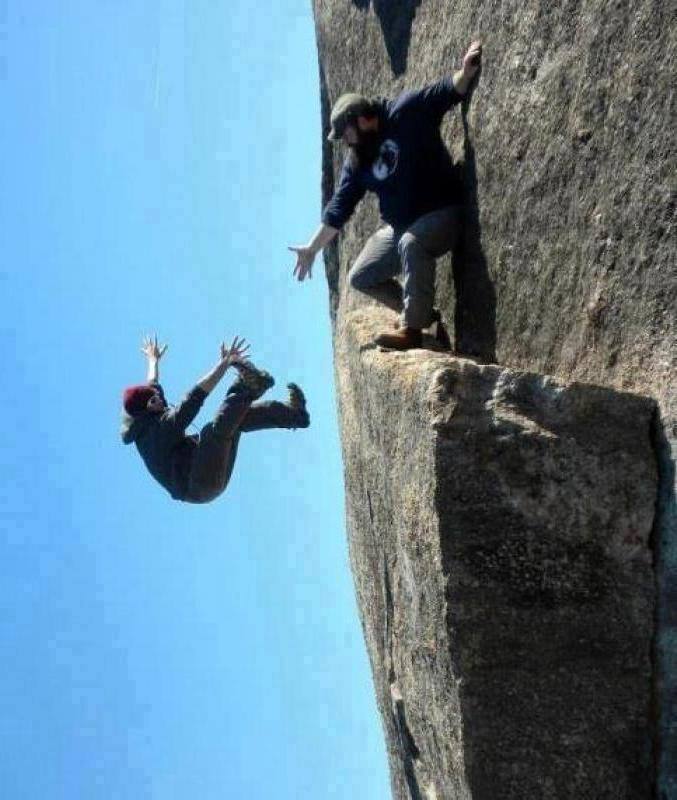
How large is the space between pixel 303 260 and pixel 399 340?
2.32m

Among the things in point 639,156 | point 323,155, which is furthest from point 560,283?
point 323,155

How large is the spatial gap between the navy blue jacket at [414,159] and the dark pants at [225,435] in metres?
2.46

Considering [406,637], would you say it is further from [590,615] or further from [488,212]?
[488,212]

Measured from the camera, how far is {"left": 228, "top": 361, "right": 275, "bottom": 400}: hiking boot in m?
A: 8.34

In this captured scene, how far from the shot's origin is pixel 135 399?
9016 mm

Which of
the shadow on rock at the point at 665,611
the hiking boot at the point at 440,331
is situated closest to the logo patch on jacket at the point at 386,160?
the hiking boot at the point at 440,331

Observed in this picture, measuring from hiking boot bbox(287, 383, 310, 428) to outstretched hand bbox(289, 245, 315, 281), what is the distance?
1.39m

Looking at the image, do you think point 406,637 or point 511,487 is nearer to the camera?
point 511,487

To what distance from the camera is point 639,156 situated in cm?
495


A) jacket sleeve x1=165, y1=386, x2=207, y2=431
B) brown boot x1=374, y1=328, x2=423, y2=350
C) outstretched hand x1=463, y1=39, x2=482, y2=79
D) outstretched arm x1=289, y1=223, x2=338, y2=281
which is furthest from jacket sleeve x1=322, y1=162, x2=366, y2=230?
jacket sleeve x1=165, y1=386, x2=207, y2=431

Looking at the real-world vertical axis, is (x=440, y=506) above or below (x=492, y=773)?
above

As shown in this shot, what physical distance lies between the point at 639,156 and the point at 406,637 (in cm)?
349

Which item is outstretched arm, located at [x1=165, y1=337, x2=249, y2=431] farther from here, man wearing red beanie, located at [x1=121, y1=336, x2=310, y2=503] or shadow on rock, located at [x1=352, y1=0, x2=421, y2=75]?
shadow on rock, located at [x1=352, y1=0, x2=421, y2=75]

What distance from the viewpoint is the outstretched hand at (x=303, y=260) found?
8.42 metres
